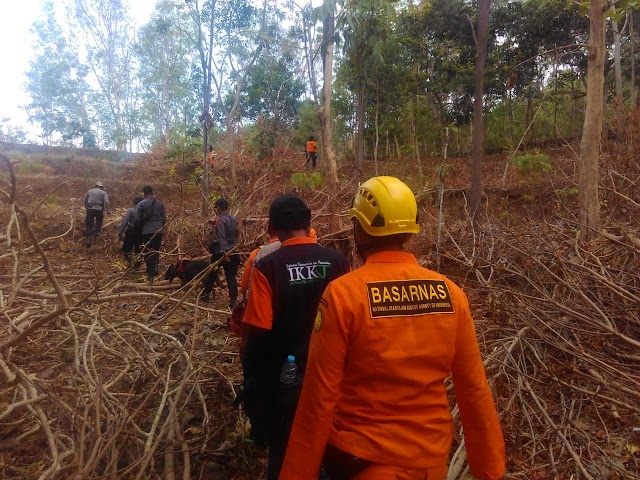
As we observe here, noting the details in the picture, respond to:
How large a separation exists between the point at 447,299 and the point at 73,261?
9.33m

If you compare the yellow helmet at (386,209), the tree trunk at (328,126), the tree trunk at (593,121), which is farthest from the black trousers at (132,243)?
the yellow helmet at (386,209)

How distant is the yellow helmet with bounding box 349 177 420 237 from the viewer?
147cm

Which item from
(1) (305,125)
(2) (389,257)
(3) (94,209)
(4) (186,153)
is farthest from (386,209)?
(1) (305,125)

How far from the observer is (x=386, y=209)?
147 cm

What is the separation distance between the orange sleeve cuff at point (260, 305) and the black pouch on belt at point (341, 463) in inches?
27.0

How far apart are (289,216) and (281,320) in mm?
474

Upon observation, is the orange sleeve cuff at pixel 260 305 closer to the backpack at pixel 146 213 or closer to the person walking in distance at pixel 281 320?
the person walking in distance at pixel 281 320

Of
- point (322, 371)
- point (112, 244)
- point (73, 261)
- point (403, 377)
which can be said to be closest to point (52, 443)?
point (322, 371)

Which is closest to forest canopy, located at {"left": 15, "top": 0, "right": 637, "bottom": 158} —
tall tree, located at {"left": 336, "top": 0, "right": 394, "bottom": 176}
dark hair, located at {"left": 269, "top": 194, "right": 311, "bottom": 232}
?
tall tree, located at {"left": 336, "top": 0, "right": 394, "bottom": 176}

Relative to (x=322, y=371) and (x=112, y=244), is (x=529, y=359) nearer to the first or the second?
(x=322, y=371)

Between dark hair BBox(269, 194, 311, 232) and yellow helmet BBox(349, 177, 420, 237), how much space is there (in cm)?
69

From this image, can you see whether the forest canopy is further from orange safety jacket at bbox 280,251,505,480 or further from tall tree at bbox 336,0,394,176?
orange safety jacket at bbox 280,251,505,480

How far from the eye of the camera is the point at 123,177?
18422 mm

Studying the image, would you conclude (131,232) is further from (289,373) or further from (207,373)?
(289,373)
